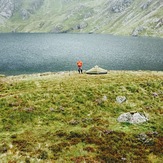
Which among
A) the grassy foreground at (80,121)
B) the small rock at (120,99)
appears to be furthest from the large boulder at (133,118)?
the small rock at (120,99)

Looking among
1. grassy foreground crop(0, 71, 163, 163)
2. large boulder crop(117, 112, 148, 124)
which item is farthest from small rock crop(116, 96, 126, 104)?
large boulder crop(117, 112, 148, 124)

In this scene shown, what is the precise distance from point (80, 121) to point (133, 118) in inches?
259

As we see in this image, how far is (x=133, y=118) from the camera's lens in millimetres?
31000

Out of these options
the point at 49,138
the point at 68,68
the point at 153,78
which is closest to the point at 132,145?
the point at 49,138

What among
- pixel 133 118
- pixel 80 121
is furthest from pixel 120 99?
pixel 80 121

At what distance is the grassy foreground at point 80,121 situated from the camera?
24641 mm

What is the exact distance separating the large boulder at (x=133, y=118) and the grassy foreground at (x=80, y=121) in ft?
2.44

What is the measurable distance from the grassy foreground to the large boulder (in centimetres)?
74

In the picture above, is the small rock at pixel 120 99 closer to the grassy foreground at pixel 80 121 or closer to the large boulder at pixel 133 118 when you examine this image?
the grassy foreground at pixel 80 121

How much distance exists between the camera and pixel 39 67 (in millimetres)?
121625

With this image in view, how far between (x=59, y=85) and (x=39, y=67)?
82.5 m

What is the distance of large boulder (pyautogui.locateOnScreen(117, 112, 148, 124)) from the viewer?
30.8 meters

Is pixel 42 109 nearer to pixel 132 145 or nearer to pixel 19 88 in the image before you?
pixel 19 88

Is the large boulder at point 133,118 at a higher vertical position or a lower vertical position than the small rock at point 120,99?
lower
